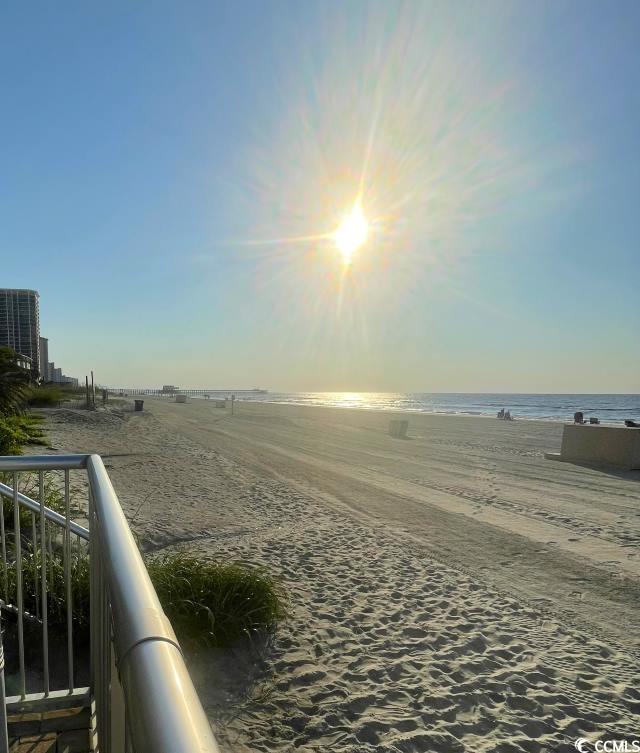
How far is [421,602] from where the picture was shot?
4.71 meters

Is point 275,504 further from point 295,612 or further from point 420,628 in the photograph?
point 420,628

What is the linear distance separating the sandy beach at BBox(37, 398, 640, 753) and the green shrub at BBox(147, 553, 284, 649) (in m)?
0.22

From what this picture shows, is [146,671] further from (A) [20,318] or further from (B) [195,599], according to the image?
(A) [20,318]

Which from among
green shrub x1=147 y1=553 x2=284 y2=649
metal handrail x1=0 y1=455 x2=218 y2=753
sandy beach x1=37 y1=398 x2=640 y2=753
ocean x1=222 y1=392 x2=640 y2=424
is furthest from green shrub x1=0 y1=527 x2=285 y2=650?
ocean x1=222 y1=392 x2=640 y2=424

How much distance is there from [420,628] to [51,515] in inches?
117

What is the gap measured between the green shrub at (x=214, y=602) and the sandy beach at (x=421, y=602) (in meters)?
0.22

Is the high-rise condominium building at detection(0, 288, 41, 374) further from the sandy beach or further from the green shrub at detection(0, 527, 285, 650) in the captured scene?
the green shrub at detection(0, 527, 285, 650)

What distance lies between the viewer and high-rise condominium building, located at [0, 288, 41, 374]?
2817 inches

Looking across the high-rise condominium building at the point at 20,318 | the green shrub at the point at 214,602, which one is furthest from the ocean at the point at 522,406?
the green shrub at the point at 214,602

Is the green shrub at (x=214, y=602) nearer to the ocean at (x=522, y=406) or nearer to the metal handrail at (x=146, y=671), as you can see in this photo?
the metal handrail at (x=146, y=671)

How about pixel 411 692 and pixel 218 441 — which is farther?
pixel 218 441

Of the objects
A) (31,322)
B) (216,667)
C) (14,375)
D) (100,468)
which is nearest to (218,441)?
(14,375)

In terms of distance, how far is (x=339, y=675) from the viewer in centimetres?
359

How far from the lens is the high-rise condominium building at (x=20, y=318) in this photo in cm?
7156
